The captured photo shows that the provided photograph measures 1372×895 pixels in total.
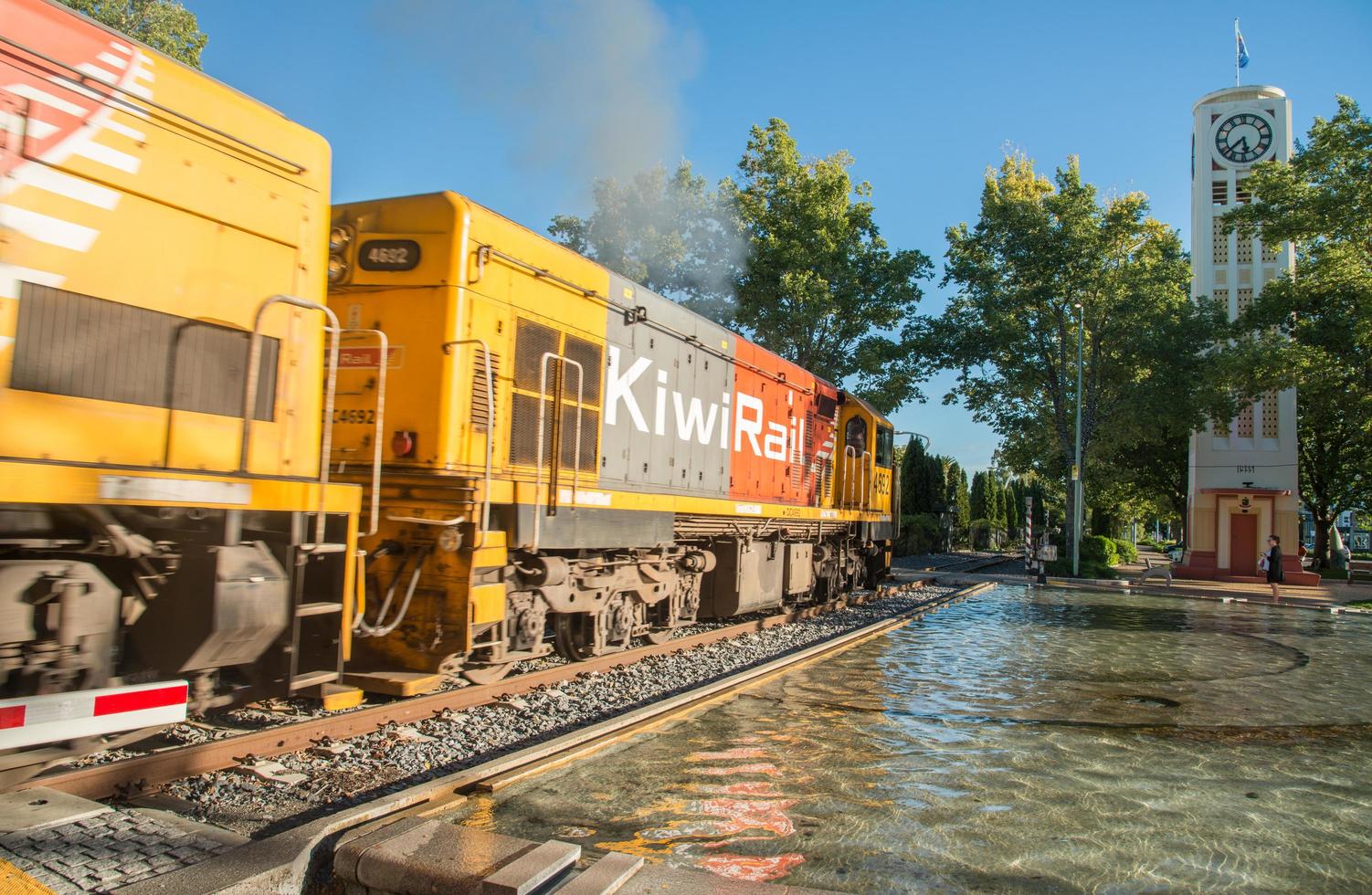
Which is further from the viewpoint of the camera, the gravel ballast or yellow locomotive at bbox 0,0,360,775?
the gravel ballast

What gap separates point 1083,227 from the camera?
94.8ft

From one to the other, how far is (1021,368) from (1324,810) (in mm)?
28026

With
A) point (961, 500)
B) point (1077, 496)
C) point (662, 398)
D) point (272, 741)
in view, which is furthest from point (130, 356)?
point (961, 500)

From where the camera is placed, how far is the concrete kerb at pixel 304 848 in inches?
125

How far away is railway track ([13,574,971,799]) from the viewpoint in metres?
4.14

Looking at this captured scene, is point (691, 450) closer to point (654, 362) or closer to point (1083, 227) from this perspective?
point (654, 362)

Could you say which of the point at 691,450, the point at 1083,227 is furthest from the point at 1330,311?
the point at 691,450

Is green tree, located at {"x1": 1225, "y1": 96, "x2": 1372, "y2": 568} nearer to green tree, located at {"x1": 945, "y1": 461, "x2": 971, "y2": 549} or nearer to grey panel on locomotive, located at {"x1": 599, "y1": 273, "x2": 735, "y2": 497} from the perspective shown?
grey panel on locomotive, located at {"x1": 599, "y1": 273, "x2": 735, "y2": 497}

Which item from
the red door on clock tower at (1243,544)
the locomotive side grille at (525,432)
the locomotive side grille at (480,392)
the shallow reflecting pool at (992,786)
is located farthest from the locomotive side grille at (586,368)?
the red door on clock tower at (1243,544)

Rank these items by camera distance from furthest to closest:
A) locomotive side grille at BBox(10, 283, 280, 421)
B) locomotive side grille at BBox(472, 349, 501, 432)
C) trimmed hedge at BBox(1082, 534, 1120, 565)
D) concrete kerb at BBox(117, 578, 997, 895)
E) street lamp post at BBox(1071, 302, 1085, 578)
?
trimmed hedge at BBox(1082, 534, 1120, 565) → street lamp post at BBox(1071, 302, 1085, 578) → locomotive side grille at BBox(472, 349, 501, 432) → locomotive side grille at BBox(10, 283, 280, 421) → concrete kerb at BBox(117, 578, 997, 895)

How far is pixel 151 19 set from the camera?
20016 mm

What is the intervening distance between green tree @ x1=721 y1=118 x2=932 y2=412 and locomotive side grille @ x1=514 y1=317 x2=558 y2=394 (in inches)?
826

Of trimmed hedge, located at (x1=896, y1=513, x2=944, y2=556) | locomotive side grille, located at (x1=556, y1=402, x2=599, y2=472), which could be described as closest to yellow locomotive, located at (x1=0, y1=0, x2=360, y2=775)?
locomotive side grille, located at (x1=556, y1=402, x2=599, y2=472)

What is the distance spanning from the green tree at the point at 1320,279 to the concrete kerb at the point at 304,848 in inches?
948
